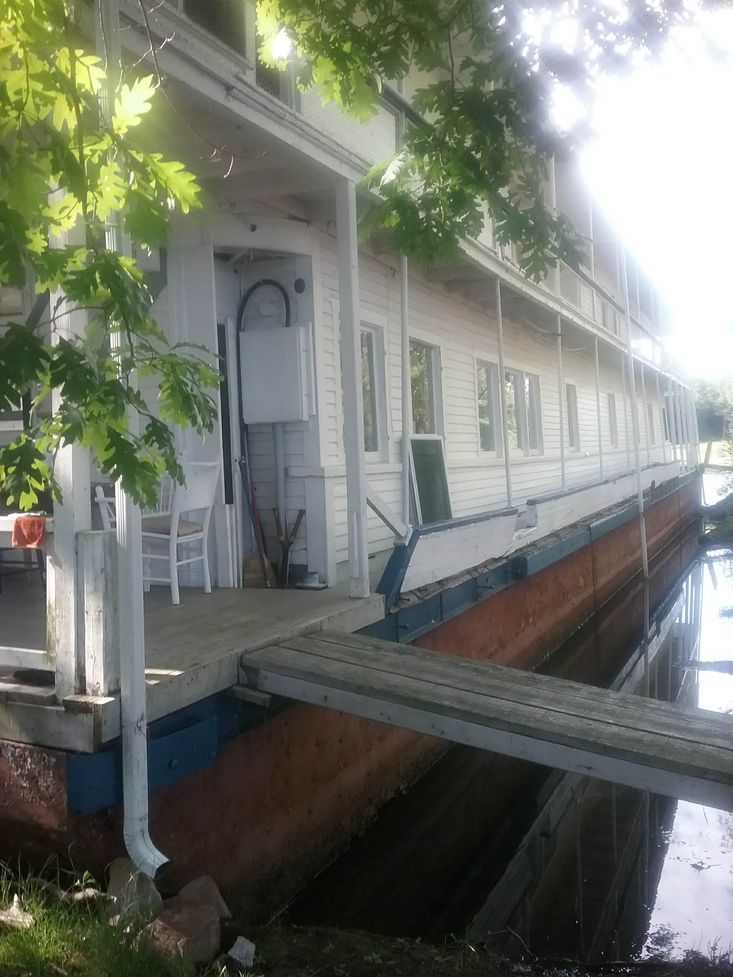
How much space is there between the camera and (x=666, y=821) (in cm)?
625

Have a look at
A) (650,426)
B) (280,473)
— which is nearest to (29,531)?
(280,473)

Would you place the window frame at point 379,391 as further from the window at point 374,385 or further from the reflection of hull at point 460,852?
the reflection of hull at point 460,852

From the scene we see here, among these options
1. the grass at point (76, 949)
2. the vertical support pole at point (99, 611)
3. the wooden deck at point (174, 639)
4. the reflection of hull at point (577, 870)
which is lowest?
the reflection of hull at point (577, 870)

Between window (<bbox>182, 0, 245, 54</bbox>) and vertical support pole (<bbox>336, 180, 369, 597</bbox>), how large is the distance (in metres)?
1.28

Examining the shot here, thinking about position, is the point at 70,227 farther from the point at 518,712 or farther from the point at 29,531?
the point at 518,712

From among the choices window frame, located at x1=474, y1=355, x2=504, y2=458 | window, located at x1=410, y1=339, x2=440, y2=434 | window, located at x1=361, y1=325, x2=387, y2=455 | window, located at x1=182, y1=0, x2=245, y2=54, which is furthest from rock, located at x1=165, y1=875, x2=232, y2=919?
window frame, located at x1=474, y1=355, x2=504, y2=458

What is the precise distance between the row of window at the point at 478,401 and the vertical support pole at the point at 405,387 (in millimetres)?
257

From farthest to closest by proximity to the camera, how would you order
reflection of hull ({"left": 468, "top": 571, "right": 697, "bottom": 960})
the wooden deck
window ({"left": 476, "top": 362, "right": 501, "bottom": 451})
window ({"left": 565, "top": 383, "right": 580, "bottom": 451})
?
1. window ({"left": 565, "top": 383, "right": 580, "bottom": 451})
2. window ({"left": 476, "top": 362, "right": 501, "bottom": 451})
3. reflection of hull ({"left": 468, "top": 571, "right": 697, "bottom": 960})
4. the wooden deck

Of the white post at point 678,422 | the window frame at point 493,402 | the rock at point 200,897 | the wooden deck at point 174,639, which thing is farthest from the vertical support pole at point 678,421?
the rock at point 200,897

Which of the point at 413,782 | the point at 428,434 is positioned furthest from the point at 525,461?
the point at 413,782

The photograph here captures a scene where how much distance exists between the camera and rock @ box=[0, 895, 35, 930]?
3221 mm

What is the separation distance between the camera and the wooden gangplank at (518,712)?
3.51 meters

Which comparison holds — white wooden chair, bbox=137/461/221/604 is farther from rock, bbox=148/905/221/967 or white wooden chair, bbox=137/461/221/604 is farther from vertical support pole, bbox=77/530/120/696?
rock, bbox=148/905/221/967

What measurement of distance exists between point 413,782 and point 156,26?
5190mm
